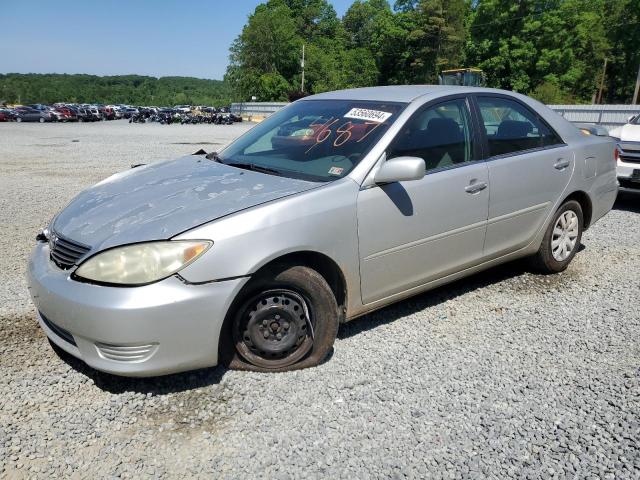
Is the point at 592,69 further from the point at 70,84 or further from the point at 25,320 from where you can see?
the point at 70,84

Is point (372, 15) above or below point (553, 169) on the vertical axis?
above

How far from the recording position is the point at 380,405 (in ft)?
8.78

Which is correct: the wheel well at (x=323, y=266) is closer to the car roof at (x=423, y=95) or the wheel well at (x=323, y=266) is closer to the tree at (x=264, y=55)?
the car roof at (x=423, y=95)

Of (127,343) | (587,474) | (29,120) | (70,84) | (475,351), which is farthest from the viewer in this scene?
(70,84)

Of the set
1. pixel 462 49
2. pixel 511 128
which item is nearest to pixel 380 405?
pixel 511 128

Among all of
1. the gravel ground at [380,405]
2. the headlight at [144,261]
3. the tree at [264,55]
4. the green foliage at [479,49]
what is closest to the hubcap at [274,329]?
the gravel ground at [380,405]

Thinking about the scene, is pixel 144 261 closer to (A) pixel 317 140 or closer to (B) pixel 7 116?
(A) pixel 317 140

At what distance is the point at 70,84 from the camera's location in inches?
5802

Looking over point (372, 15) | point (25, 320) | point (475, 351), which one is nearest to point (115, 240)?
point (25, 320)

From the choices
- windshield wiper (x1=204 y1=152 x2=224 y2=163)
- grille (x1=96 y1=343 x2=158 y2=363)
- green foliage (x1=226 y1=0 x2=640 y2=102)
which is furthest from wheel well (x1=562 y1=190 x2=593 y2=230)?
green foliage (x1=226 y1=0 x2=640 y2=102)

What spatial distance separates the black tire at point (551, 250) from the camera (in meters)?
4.36

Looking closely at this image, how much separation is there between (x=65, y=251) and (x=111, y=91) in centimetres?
15467

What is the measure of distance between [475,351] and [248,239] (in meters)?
1.67

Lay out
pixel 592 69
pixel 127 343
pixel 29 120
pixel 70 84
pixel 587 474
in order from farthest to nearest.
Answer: pixel 70 84 < pixel 592 69 < pixel 29 120 < pixel 127 343 < pixel 587 474
